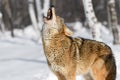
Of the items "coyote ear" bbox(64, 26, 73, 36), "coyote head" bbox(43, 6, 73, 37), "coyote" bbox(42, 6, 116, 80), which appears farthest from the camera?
"coyote ear" bbox(64, 26, 73, 36)

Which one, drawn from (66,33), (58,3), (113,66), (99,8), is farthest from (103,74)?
(58,3)

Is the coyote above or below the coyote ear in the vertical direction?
below

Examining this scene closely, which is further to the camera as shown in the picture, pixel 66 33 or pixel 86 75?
pixel 86 75

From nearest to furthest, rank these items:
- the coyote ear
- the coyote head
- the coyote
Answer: the coyote head
the coyote
the coyote ear

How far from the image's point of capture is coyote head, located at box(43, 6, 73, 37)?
266 inches

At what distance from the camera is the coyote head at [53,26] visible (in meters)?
6.76

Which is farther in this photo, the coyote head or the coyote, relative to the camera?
the coyote

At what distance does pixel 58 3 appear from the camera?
161ft

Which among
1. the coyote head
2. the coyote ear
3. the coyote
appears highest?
the coyote head

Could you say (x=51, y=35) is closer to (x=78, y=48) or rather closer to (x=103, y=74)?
(x=78, y=48)

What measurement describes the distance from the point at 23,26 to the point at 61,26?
129 ft

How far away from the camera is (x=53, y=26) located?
6.96 metres

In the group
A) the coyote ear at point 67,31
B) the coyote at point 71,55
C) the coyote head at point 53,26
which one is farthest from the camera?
the coyote ear at point 67,31

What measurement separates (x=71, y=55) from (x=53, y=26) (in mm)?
695
